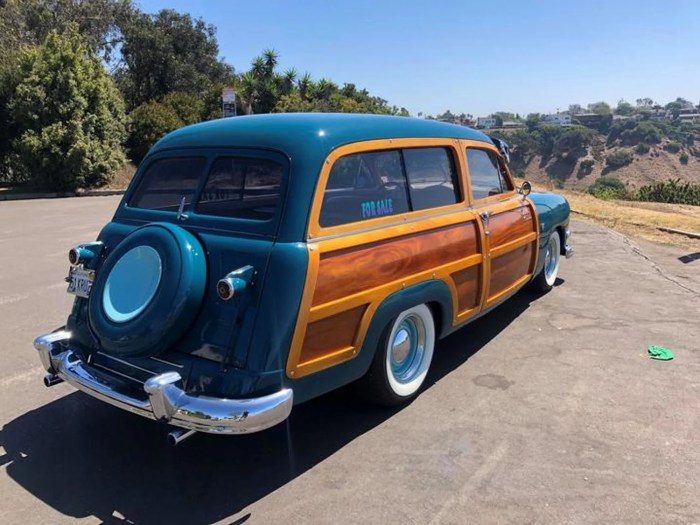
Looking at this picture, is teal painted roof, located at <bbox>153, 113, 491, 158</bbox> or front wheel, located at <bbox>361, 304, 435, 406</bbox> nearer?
teal painted roof, located at <bbox>153, 113, 491, 158</bbox>

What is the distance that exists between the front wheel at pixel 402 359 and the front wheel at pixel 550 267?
2.66m

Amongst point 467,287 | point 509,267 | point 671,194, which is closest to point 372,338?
point 467,287

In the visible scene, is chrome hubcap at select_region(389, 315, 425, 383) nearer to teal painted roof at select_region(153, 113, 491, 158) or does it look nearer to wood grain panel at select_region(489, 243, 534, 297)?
wood grain panel at select_region(489, 243, 534, 297)

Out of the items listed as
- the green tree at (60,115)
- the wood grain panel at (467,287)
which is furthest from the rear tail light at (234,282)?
the green tree at (60,115)

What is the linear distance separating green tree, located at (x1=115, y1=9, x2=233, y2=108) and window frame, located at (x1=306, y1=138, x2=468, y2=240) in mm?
28032

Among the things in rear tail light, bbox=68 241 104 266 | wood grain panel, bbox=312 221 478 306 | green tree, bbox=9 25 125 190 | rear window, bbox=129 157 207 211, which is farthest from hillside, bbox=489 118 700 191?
rear tail light, bbox=68 241 104 266

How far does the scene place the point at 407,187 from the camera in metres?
3.76

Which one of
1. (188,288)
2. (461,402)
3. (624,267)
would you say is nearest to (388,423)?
(461,402)

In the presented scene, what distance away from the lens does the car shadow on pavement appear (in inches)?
109

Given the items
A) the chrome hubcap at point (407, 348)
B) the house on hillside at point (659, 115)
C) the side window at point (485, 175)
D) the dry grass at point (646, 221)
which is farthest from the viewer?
the house on hillside at point (659, 115)

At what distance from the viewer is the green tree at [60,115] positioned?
17.2 metres

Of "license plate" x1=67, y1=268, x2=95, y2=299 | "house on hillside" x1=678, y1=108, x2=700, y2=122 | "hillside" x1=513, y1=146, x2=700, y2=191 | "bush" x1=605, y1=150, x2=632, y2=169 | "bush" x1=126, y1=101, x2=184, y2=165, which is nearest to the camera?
"license plate" x1=67, y1=268, x2=95, y2=299

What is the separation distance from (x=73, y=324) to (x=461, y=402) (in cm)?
259

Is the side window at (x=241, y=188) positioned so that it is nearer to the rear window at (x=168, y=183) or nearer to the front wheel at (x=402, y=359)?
the rear window at (x=168, y=183)
